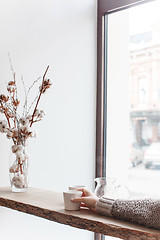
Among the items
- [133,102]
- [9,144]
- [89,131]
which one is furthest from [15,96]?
[133,102]

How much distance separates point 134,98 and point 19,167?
765 millimetres

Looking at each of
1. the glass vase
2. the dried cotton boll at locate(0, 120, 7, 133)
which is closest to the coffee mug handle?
the glass vase

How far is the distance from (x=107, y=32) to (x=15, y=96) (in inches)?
28.8

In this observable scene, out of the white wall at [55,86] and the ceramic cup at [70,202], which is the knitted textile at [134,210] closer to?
the ceramic cup at [70,202]

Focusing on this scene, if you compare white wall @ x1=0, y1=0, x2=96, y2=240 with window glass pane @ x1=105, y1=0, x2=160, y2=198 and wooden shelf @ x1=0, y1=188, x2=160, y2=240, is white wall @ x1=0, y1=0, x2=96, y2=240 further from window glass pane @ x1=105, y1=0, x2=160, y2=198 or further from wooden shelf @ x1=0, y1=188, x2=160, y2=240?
wooden shelf @ x1=0, y1=188, x2=160, y2=240

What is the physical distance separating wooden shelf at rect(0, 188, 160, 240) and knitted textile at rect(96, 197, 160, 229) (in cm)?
2

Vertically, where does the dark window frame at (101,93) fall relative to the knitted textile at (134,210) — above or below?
above

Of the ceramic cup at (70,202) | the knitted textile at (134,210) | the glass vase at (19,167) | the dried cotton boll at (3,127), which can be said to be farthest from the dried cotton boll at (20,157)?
the knitted textile at (134,210)

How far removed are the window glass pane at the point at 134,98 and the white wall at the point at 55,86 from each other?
118 millimetres

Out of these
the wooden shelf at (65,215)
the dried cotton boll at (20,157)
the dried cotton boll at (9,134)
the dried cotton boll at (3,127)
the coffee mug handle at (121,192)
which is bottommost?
the wooden shelf at (65,215)

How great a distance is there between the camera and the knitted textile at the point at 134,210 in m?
0.95

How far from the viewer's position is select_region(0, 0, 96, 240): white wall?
1561mm

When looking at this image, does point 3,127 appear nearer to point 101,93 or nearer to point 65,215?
point 65,215

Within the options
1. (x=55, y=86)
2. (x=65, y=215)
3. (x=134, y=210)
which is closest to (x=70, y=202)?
(x=65, y=215)
